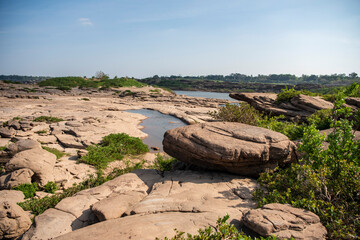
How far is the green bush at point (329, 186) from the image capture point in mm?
3586

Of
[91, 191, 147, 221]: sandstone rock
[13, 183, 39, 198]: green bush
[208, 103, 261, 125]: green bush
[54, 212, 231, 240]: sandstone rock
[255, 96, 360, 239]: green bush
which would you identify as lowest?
[13, 183, 39, 198]: green bush

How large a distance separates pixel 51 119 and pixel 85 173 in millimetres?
8092

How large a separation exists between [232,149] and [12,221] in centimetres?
525

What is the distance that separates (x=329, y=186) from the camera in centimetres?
432

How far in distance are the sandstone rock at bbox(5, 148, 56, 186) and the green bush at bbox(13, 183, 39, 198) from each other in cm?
25

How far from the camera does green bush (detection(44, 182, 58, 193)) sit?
6705 mm

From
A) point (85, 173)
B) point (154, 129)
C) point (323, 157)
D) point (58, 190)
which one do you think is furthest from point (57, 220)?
point (154, 129)

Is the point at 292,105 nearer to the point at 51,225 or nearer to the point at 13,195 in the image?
the point at 51,225

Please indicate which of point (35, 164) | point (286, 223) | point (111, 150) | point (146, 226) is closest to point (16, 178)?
point (35, 164)

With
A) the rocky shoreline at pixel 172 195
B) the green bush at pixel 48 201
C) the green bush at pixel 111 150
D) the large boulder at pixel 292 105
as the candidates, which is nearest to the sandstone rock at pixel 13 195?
the rocky shoreline at pixel 172 195

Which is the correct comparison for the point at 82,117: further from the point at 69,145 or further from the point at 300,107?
the point at 300,107

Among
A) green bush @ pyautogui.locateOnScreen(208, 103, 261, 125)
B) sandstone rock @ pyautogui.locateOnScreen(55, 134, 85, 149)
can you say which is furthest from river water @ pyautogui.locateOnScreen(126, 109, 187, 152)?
green bush @ pyautogui.locateOnScreen(208, 103, 261, 125)

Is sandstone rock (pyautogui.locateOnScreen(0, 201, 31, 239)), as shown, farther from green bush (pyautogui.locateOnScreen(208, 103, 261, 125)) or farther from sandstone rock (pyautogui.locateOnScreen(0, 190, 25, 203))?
green bush (pyautogui.locateOnScreen(208, 103, 261, 125))

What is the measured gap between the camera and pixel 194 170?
21.8 ft
